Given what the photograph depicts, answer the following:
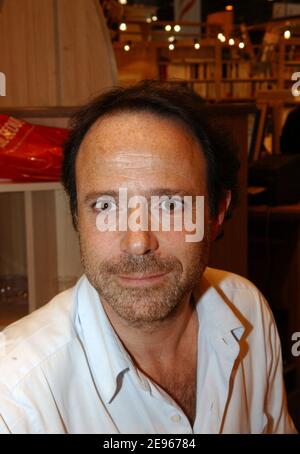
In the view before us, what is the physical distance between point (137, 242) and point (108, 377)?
6.7 inches

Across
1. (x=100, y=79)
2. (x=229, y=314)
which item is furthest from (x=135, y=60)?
(x=229, y=314)

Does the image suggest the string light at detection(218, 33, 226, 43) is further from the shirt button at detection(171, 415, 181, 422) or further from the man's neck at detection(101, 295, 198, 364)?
the shirt button at detection(171, 415, 181, 422)

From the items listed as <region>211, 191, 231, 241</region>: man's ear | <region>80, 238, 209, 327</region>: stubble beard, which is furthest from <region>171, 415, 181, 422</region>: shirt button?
<region>211, 191, 231, 241</region>: man's ear

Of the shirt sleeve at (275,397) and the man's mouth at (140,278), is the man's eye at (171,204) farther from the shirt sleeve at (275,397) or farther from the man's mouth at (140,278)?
the shirt sleeve at (275,397)

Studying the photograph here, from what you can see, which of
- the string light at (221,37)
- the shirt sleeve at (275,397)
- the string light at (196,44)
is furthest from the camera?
the string light at (196,44)

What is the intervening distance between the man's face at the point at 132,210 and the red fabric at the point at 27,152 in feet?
1.53

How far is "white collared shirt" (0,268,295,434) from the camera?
2.28 ft

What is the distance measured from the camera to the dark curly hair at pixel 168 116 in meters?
0.76

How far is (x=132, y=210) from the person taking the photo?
69 cm

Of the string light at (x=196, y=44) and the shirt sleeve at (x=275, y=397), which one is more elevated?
the string light at (x=196, y=44)

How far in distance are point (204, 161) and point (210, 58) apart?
3.01 m

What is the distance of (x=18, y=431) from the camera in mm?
677

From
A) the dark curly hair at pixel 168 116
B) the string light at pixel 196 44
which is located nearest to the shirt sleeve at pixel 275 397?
the dark curly hair at pixel 168 116

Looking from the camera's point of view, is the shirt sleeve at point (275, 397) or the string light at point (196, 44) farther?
the string light at point (196, 44)
